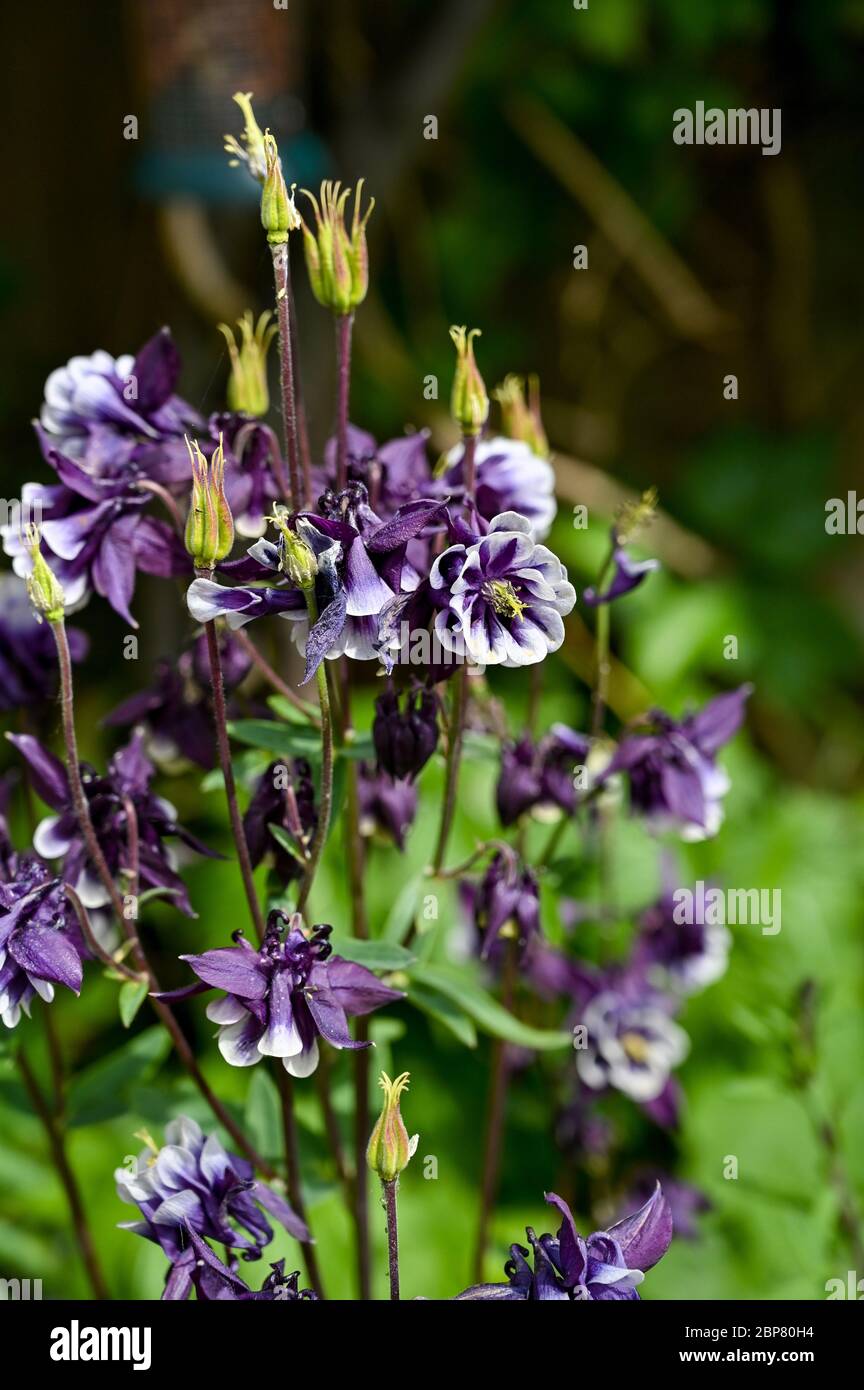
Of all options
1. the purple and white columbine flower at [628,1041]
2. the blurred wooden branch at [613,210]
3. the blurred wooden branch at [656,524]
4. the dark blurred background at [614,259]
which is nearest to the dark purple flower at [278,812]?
the purple and white columbine flower at [628,1041]

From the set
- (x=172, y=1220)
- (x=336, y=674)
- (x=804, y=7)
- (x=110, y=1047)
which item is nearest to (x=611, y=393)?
(x=804, y=7)

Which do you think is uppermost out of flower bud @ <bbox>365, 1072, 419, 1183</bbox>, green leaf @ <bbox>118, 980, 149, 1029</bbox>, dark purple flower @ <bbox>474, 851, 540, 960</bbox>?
dark purple flower @ <bbox>474, 851, 540, 960</bbox>

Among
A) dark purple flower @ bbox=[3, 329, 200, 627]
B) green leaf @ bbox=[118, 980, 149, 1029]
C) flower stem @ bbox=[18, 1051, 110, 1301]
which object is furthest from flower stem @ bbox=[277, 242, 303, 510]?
flower stem @ bbox=[18, 1051, 110, 1301]

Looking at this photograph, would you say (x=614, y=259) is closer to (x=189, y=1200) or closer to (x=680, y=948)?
(x=680, y=948)

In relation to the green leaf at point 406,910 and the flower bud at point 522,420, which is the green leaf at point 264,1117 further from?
the flower bud at point 522,420

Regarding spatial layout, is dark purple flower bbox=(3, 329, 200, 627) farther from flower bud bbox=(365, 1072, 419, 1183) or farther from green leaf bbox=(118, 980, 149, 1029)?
flower bud bbox=(365, 1072, 419, 1183)

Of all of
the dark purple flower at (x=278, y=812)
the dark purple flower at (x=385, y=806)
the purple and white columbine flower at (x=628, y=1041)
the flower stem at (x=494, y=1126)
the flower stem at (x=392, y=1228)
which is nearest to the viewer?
the flower stem at (x=392, y=1228)
